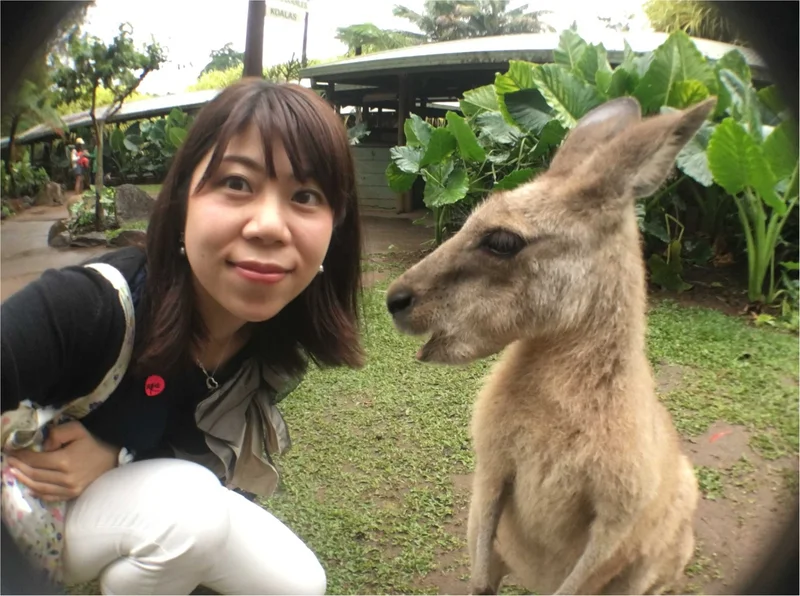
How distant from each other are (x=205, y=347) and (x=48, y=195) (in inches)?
14.1

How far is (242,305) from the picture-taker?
2.81 feet

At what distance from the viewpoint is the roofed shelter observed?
0.90m

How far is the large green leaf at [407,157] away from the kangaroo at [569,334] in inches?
23.1

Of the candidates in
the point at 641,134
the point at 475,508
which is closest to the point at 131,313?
the point at 475,508

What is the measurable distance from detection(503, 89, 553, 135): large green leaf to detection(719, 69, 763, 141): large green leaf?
43 centimetres

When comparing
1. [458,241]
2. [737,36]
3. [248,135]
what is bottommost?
[458,241]

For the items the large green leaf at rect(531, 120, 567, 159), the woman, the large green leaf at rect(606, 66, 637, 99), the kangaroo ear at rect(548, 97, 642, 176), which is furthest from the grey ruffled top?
the large green leaf at rect(606, 66, 637, 99)

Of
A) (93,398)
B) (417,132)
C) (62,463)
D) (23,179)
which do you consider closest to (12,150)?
(23,179)

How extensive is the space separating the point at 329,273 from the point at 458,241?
13.0 inches

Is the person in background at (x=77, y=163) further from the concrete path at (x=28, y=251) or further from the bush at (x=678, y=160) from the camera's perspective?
the bush at (x=678, y=160)

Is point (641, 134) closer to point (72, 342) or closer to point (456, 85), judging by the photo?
point (456, 85)

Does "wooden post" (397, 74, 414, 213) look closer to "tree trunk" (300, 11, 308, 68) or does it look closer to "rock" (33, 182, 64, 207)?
"tree trunk" (300, 11, 308, 68)

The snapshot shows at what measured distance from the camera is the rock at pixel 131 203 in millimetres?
1133

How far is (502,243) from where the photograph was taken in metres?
0.89
